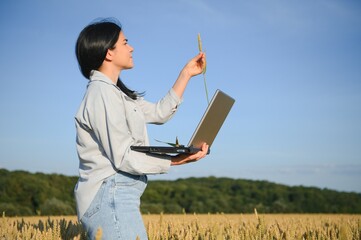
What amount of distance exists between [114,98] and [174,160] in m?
0.59

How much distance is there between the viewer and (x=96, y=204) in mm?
2805

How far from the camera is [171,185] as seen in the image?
14.5m

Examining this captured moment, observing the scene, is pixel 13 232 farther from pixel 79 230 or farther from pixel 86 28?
pixel 86 28

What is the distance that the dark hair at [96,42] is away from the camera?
3.18 meters

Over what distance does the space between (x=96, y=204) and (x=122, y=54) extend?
109 cm

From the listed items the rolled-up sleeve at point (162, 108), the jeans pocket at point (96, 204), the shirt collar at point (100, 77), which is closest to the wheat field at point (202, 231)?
the jeans pocket at point (96, 204)

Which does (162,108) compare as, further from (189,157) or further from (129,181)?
(129,181)

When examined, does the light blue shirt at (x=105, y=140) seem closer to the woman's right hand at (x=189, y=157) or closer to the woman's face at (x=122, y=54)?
the woman's right hand at (x=189, y=157)

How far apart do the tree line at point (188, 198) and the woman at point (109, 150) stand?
9793 millimetres

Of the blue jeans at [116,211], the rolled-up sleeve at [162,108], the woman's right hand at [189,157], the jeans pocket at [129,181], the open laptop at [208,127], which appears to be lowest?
the blue jeans at [116,211]

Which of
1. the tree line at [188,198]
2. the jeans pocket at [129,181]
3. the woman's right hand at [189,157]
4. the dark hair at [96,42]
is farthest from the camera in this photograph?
the tree line at [188,198]

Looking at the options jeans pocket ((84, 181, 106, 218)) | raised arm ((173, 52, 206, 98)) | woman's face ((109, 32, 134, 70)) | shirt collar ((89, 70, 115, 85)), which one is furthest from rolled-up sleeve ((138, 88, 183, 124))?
jeans pocket ((84, 181, 106, 218))

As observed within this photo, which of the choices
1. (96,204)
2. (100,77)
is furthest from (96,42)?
(96,204)

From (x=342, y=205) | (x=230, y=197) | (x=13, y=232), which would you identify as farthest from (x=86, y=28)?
(x=342, y=205)
